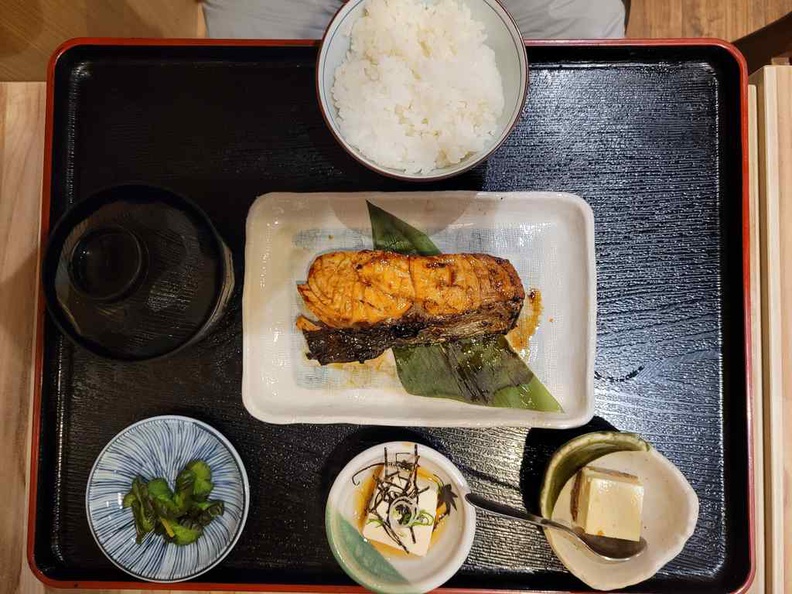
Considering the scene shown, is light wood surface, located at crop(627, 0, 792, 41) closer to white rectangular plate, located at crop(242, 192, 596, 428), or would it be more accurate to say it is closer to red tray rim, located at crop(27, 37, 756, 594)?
red tray rim, located at crop(27, 37, 756, 594)

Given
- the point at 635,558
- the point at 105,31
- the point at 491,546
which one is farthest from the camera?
the point at 105,31

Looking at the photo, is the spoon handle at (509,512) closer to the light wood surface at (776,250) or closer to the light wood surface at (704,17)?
the light wood surface at (776,250)

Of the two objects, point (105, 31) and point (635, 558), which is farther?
point (105, 31)

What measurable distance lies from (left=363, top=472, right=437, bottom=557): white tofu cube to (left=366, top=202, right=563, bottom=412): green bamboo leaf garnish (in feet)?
1.33

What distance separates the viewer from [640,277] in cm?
223

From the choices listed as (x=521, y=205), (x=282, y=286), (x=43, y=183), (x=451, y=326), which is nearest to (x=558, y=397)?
(x=451, y=326)

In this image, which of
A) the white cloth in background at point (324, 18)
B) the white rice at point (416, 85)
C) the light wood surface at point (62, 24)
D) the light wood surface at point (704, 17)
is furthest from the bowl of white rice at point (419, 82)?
the light wood surface at point (704, 17)

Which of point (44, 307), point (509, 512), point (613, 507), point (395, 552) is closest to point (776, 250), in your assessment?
point (613, 507)

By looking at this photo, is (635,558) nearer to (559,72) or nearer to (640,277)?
(640,277)

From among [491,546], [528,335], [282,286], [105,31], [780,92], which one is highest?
[105,31]

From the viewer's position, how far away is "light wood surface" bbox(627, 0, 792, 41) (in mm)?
3229

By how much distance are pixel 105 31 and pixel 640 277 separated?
2.56 m

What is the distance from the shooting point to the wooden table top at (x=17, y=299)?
2.21 meters

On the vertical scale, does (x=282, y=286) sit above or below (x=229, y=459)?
above
